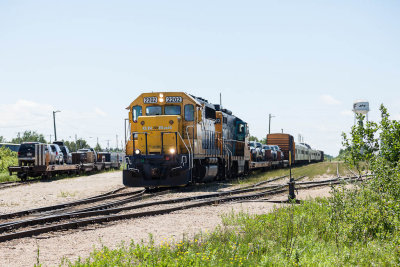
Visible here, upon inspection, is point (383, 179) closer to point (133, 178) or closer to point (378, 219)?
point (378, 219)

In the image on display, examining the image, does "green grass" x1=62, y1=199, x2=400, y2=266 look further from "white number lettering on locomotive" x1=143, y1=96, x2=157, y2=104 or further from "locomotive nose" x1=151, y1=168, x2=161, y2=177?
"white number lettering on locomotive" x1=143, y1=96, x2=157, y2=104

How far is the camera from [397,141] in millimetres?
9227

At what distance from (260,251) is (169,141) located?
1017 cm

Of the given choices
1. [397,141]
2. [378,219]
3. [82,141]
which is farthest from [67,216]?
[82,141]

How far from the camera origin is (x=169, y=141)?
52.5ft

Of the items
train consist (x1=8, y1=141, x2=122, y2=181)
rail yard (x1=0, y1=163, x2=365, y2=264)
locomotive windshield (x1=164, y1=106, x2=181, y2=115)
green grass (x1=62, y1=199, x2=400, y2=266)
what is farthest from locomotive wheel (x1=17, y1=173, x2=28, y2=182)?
green grass (x1=62, y1=199, x2=400, y2=266)

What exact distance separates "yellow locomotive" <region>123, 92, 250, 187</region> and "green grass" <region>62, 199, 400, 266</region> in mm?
7880

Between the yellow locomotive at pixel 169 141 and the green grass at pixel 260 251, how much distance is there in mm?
7880

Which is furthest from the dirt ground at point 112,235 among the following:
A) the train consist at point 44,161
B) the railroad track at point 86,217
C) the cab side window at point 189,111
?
the train consist at point 44,161

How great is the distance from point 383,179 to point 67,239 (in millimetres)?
5875

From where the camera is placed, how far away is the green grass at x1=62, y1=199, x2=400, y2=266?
5348mm

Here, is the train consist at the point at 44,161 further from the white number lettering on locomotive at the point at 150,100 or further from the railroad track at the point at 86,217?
the railroad track at the point at 86,217

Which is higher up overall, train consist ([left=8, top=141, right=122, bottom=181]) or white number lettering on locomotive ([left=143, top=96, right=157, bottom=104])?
white number lettering on locomotive ([left=143, top=96, right=157, bottom=104])

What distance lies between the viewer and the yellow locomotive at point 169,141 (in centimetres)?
1540
